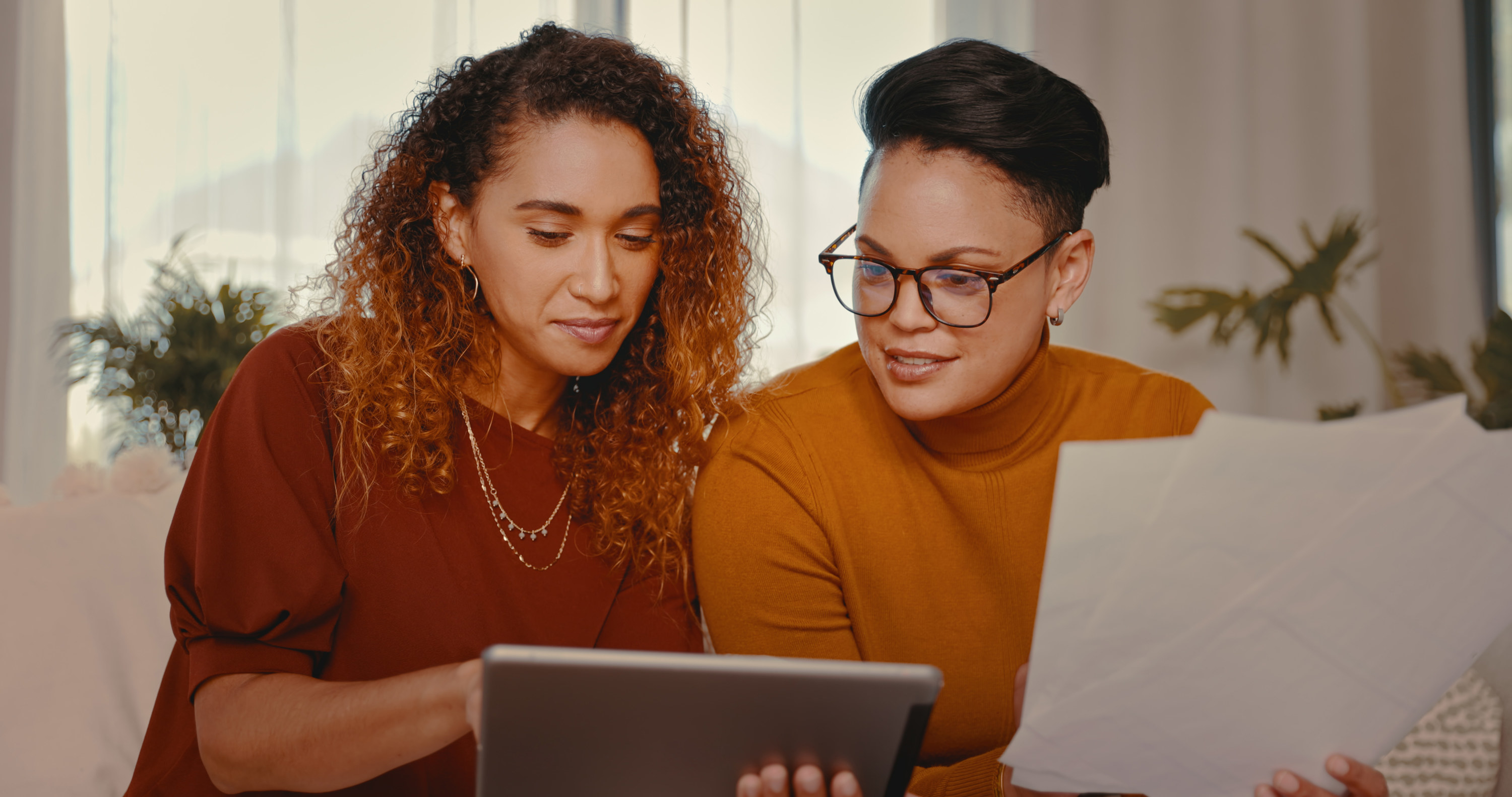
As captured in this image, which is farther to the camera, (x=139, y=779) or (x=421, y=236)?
(x=421, y=236)

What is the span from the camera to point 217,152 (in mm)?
3451

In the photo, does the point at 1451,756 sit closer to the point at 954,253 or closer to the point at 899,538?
the point at 899,538

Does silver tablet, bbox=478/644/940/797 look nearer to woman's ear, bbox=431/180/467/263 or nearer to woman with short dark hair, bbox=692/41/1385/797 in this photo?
woman with short dark hair, bbox=692/41/1385/797

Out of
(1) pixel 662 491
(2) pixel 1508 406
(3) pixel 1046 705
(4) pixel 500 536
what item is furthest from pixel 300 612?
(2) pixel 1508 406

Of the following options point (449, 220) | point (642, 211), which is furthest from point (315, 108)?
point (642, 211)

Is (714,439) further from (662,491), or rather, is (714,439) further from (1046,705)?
(1046,705)

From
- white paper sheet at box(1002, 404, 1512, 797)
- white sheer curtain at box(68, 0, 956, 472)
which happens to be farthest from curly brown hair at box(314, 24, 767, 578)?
white sheer curtain at box(68, 0, 956, 472)

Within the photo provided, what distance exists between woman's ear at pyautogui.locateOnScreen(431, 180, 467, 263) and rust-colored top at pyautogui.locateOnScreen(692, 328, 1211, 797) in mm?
411

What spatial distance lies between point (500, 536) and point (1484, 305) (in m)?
3.83

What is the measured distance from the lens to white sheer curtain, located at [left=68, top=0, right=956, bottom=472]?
3432 mm

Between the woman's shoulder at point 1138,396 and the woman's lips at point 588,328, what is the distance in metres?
0.62

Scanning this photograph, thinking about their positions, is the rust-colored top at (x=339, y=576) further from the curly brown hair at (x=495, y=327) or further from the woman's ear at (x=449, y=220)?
the woman's ear at (x=449, y=220)

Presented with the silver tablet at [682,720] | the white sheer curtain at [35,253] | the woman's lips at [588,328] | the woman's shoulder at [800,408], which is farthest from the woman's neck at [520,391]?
the white sheer curtain at [35,253]

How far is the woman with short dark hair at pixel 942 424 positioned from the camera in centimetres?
110
